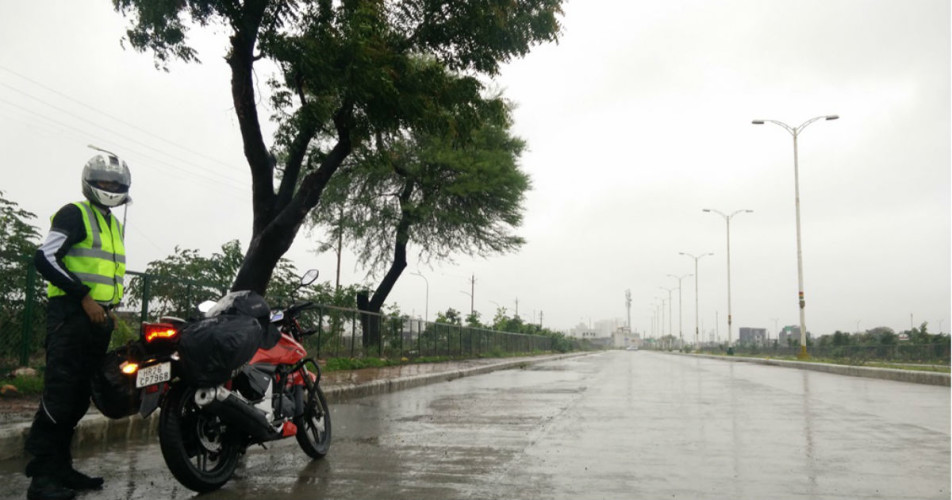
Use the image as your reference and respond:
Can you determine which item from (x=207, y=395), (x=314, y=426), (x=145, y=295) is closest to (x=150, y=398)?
(x=207, y=395)

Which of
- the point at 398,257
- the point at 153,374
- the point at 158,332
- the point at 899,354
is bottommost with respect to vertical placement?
the point at 899,354

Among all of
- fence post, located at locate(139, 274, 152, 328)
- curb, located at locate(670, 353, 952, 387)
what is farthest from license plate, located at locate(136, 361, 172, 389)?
curb, located at locate(670, 353, 952, 387)

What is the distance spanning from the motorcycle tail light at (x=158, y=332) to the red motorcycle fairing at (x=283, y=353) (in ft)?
2.77

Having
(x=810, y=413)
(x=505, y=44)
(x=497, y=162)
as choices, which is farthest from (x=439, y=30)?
(x=497, y=162)

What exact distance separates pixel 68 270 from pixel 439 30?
1164 cm

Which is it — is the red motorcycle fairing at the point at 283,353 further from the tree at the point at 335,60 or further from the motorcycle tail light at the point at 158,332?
the tree at the point at 335,60

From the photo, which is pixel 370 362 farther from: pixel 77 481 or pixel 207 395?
pixel 207 395

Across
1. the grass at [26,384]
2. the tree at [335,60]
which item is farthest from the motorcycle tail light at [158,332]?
the tree at [335,60]

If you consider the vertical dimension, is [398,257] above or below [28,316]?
above

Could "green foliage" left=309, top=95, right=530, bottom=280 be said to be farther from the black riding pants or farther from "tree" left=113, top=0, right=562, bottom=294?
the black riding pants

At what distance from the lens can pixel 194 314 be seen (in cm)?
758

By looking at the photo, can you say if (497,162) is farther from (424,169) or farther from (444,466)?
(444,466)

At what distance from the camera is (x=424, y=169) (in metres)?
27.9

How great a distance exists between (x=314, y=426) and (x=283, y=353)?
80 centimetres
